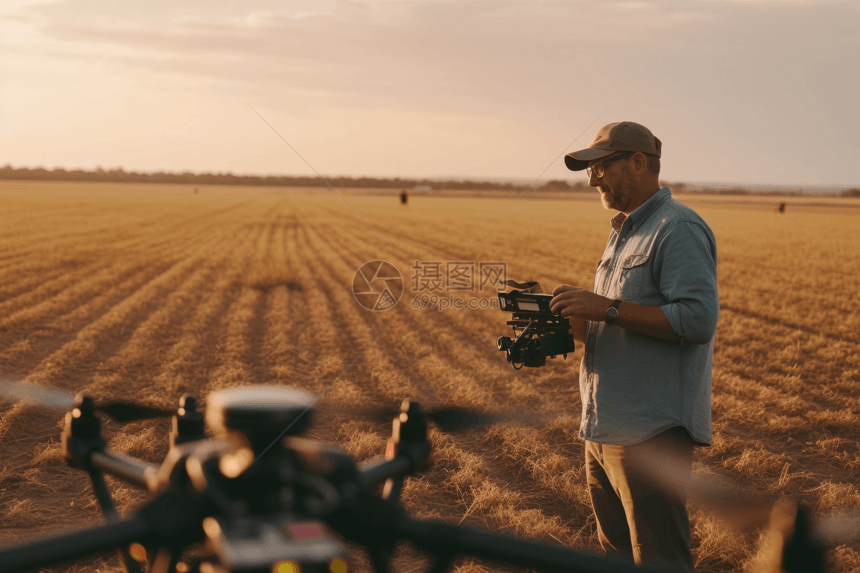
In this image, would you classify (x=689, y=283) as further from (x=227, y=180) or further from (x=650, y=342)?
(x=227, y=180)

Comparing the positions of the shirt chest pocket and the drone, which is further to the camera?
the shirt chest pocket

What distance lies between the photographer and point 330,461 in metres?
0.98

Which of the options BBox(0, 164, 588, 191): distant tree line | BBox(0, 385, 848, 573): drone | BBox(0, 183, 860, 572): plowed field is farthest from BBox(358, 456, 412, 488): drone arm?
BBox(0, 164, 588, 191): distant tree line

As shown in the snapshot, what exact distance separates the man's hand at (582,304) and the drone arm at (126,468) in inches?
61.8

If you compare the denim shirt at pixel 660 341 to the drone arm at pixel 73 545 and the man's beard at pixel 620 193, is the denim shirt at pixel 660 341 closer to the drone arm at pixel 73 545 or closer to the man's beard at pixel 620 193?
the man's beard at pixel 620 193

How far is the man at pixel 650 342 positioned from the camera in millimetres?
2236

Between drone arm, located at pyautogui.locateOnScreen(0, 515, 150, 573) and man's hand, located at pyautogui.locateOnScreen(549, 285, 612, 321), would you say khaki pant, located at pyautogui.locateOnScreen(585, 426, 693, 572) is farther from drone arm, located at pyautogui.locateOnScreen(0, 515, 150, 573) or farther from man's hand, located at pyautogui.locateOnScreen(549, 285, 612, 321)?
drone arm, located at pyautogui.locateOnScreen(0, 515, 150, 573)

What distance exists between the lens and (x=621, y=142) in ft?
7.83

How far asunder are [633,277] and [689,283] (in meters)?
0.27

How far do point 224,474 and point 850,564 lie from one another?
414 cm

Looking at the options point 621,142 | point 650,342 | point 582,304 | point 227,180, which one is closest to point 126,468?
point 582,304

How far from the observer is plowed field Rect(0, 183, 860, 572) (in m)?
4.34

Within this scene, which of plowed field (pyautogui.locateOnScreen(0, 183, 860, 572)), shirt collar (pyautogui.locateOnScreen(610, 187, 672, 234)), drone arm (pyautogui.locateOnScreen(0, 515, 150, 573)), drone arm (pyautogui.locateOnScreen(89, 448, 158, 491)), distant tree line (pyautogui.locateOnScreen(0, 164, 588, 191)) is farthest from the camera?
distant tree line (pyautogui.locateOnScreen(0, 164, 588, 191))

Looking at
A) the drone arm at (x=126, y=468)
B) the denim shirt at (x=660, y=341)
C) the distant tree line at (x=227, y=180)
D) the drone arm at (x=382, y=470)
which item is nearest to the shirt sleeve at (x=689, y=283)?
the denim shirt at (x=660, y=341)
